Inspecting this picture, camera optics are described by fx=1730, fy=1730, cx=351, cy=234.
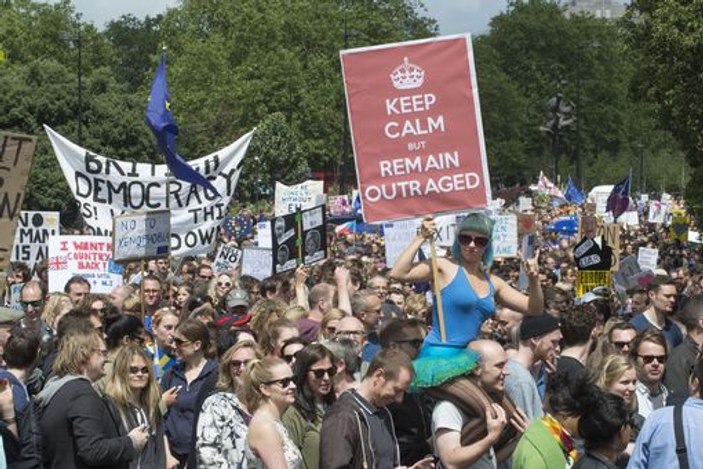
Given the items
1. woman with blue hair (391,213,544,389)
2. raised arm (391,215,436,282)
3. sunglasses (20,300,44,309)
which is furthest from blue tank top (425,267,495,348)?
sunglasses (20,300,44,309)

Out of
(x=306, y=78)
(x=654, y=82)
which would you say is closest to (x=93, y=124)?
(x=306, y=78)

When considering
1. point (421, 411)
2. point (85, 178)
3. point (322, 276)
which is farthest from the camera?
point (85, 178)

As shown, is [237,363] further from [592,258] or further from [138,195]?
[138,195]

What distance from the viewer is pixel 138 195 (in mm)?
18297

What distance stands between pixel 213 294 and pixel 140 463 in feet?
23.6

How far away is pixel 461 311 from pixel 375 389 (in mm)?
1222

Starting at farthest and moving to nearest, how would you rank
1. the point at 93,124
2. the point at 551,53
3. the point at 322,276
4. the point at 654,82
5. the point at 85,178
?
1. the point at 551,53
2. the point at 93,124
3. the point at 654,82
4. the point at 85,178
5. the point at 322,276

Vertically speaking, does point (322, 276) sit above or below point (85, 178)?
below

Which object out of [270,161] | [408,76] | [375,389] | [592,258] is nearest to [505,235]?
[592,258]

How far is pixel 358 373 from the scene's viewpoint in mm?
8766

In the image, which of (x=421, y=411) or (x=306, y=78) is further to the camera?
(x=306, y=78)

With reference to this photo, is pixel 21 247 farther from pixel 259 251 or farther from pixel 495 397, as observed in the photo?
pixel 495 397

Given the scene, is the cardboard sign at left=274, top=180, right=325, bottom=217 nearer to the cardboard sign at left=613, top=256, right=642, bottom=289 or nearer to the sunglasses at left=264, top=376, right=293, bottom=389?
the cardboard sign at left=613, top=256, right=642, bottom=289

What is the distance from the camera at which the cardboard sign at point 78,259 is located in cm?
1862
